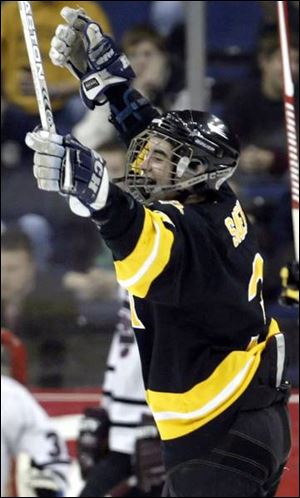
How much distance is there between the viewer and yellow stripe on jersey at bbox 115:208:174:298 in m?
2.58

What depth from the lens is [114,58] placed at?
10.9 feet

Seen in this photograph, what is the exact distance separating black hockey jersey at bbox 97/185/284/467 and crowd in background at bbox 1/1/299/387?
1.53 meters

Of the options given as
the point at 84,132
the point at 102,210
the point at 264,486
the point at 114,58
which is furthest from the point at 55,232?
the point at 102,210

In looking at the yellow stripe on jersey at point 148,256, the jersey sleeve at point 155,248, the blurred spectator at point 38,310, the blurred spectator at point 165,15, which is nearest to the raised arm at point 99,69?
the jersey sleeve at point 155,248

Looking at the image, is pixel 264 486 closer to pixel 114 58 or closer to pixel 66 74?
pixel 114 58

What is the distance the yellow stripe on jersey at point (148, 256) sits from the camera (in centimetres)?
258

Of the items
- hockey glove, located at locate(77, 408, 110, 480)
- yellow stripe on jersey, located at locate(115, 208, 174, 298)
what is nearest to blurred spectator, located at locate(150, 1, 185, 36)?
hockey glove, located at locate(77, 408, 110, 480)

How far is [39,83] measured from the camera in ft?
8.68

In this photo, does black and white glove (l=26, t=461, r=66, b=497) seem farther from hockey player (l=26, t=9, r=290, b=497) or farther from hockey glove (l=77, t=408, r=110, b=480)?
hockey player (l=26, t=9, r=290, b=497)

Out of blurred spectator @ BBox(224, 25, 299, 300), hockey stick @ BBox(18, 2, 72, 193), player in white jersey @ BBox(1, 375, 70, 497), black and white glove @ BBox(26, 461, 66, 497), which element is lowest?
black and white glove @ BBox(26, 461, 66, 497)

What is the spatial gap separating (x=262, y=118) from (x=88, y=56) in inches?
60.3

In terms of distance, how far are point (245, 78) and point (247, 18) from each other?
204 mm

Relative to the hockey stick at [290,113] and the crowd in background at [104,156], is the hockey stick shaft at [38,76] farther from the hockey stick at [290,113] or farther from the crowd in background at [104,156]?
the crowd in background at [104,156]

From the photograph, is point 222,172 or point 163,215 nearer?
point 163,215
